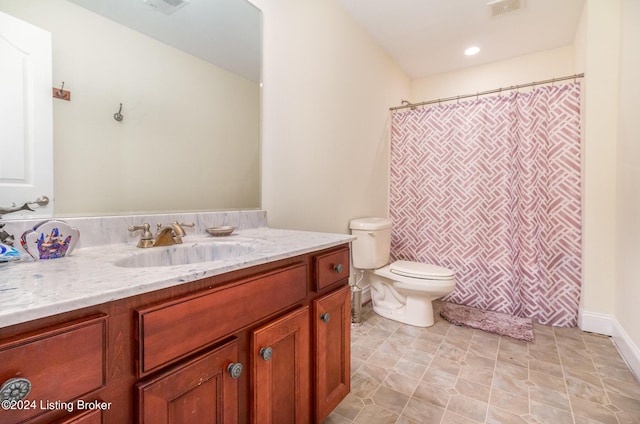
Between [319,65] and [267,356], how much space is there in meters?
1.79

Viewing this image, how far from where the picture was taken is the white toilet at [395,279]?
207cm

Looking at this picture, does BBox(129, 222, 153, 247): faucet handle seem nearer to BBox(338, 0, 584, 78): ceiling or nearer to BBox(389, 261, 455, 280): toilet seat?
BBox(389, 261, 455, 280): toilet seat

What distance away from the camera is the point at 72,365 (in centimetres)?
46

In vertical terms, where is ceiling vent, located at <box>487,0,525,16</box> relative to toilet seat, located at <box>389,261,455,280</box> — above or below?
above

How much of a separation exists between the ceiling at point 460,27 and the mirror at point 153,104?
3.89ft

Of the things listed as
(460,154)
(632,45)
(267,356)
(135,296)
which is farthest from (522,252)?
(135,296)

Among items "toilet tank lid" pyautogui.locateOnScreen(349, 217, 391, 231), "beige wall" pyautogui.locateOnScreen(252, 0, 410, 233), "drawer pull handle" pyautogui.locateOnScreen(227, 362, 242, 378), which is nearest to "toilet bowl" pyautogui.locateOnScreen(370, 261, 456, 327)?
"toilet tank lid" pyautogui.locateOnScreen(349, 217, 391, 231)

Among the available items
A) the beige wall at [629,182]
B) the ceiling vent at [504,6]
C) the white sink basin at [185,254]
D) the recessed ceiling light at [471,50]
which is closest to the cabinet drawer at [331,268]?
the white sink basin at [185,254]

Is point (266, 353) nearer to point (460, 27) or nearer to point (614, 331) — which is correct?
point (614, 331)

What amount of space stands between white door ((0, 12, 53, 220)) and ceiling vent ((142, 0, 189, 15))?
0.41m

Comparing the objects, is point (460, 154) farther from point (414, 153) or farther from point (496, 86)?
point (496, 86)

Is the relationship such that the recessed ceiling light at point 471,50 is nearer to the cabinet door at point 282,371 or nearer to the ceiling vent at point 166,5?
the ceiling vent at point 166,5

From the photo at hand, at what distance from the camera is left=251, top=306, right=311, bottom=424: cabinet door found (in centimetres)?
80

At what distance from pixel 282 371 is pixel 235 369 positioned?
21 centimetres
